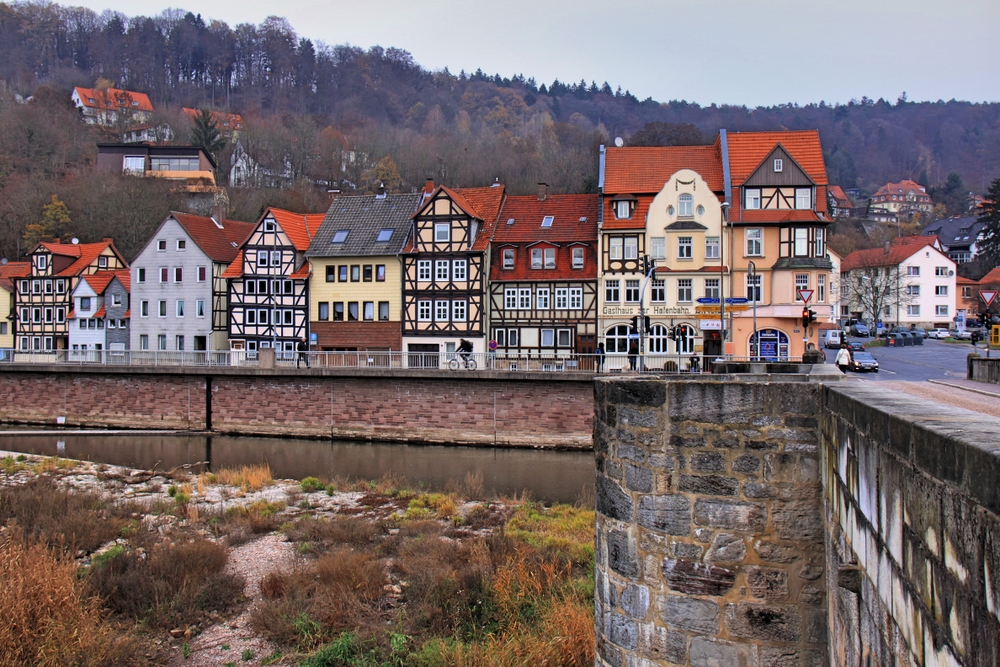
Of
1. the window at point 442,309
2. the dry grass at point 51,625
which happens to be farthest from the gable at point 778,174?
the dry grass at point 51,625

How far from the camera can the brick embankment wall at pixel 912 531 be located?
256 centimetres

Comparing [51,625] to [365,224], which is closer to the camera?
[51,625]

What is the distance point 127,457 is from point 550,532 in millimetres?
20305

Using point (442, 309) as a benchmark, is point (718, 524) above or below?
below

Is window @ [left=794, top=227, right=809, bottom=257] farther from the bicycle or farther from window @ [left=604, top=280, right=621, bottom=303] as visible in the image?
the bicycle

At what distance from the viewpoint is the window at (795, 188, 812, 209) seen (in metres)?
39.0

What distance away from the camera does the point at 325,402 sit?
1358 inches

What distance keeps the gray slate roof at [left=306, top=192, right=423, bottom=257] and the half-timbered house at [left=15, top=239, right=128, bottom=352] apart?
18580 mm

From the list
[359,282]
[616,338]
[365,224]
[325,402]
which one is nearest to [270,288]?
[359,282]

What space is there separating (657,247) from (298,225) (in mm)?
21228

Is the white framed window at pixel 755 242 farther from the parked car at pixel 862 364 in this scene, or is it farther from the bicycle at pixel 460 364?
the bicycle at pixel 460 364

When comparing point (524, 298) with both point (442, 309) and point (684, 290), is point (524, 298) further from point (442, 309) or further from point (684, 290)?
point (684, 290)

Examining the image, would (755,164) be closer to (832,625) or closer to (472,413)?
(472,413)

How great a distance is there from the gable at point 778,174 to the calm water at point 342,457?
17.3 m
